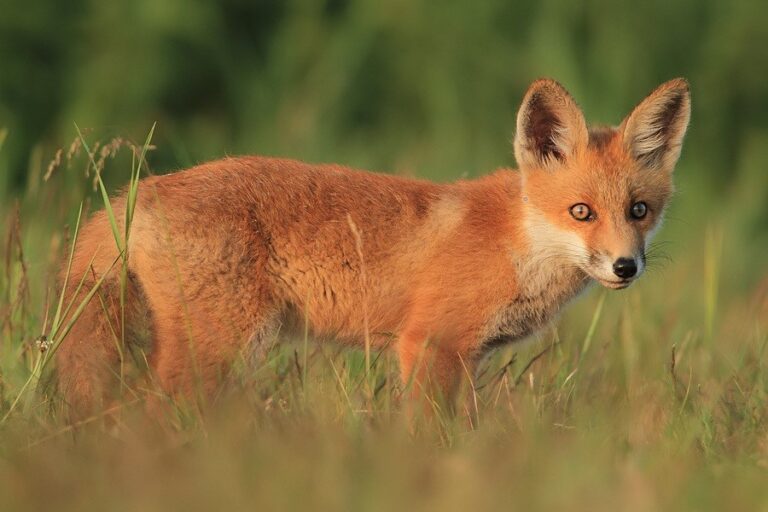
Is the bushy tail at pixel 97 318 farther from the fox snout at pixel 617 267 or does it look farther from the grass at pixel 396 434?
the fox snout at pixel 617 267

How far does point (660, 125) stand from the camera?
5.62 m

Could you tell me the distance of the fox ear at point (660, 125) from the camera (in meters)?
5.48

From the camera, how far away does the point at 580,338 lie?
659 cm

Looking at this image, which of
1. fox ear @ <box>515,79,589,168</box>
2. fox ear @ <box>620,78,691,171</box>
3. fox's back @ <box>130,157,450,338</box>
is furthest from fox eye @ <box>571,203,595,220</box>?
fox's back @ <box>130,157,450,338</box>

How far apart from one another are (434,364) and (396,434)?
4.42 ft

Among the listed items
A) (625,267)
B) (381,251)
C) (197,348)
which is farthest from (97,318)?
(625,267)

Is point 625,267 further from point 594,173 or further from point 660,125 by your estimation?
point 660,125

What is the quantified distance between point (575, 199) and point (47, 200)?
3.39 m

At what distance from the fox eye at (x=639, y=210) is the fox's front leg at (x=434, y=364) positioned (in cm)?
104

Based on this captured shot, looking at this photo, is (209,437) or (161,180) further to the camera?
(161,180)

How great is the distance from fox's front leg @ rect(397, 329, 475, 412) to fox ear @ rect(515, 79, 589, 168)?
3.40ft

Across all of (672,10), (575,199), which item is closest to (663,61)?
(672,10)

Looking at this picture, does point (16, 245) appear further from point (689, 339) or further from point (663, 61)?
point (663, 61)

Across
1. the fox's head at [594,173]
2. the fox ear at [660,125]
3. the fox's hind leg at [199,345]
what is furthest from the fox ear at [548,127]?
the fox's hind leg at [199,345]
